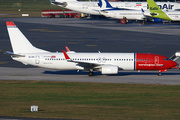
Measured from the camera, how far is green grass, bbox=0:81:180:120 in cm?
2744

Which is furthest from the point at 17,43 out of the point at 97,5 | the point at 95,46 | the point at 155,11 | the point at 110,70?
the point at 97,5

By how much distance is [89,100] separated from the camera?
110 feet

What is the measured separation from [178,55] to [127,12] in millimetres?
73677

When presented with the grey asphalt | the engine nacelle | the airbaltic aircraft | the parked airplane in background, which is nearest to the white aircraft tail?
the airbaltic aircraft

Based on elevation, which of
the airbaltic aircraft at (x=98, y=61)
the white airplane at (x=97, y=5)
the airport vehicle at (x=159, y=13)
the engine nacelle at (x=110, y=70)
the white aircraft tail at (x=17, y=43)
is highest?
the white airplane at (x=97, y=5)

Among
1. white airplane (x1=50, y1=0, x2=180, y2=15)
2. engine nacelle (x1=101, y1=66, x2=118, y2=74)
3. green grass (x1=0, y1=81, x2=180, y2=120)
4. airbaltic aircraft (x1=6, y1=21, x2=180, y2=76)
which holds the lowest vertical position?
green grass (x1=0, y1=81, x2=180, y2=120)

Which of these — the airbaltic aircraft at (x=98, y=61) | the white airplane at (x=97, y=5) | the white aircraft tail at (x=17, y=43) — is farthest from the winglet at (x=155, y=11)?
the white aircraft tail at (x=17, y=43)

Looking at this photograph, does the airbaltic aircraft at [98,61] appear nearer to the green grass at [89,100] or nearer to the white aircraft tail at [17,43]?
the white aircraft tail at [17,43]

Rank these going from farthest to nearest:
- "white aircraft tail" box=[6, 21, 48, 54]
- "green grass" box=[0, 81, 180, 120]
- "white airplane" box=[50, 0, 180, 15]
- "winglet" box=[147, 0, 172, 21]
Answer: "white airplane" box=[50, 0, 180, 15] → "winglet" box=[147, 0, 172, 21] → "white aircraft tail" box=[6, 21, 48, 54] → "green grass" box=[0, 81, 180, 120]

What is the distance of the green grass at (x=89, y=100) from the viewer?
27438mm

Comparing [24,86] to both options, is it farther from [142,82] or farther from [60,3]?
[60,3]

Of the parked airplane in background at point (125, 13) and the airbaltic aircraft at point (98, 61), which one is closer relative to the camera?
the airbaltic aircraft at point (98, 61)

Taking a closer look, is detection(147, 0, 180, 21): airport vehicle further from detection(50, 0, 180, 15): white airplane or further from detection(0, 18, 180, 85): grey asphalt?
detection(50, 0, 180, 15): white airplane

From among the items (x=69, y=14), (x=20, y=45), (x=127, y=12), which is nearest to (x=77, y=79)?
(x=20, y=45)
